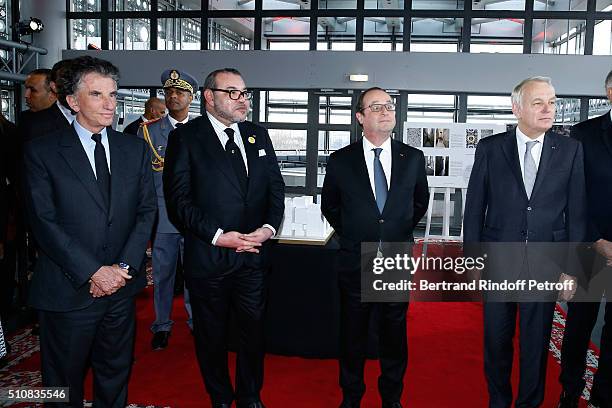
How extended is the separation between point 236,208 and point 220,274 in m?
0.31

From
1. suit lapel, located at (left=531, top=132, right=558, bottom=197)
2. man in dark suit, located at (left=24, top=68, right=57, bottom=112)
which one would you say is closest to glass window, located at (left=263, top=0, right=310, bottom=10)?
man in dark suit, located at (left=24, top=68, right=57, bottom=112)

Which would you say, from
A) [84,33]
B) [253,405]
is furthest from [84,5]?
[253,405]

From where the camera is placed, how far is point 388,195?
8.16 ft

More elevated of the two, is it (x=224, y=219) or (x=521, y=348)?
(x=224, y=219)

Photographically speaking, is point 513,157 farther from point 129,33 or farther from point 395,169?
point 129,33

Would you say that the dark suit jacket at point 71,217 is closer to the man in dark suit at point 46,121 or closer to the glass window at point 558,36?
the man in dark suit at point 46,121

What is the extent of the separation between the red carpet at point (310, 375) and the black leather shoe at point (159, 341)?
0.05 metres

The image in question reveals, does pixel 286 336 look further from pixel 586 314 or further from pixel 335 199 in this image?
pixel 586 314

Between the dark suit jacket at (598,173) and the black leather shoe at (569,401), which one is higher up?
the dark suit jacket at (598,173)

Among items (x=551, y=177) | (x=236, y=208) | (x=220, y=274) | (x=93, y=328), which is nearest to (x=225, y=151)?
(x=236, y=208)

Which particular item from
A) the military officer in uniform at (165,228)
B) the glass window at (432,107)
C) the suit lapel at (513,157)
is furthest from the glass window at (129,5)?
the suit lapel at (513,157)

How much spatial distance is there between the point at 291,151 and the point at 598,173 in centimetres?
821

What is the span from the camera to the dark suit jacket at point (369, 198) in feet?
8.14

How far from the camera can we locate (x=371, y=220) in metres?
2.48
